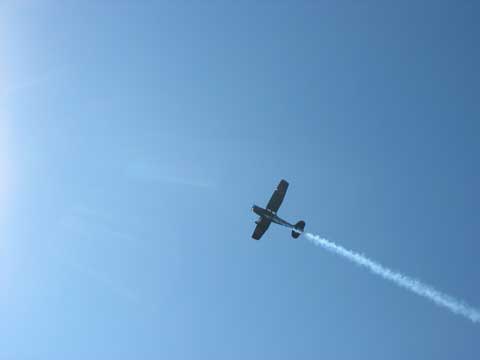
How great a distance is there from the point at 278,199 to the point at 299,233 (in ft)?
28.6

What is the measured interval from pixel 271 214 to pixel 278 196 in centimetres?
398

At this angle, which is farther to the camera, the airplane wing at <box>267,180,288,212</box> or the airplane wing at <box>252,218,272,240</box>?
the airplane wing at <box>252,218,272,240</box>

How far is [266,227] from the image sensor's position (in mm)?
108938

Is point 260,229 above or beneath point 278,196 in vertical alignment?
beneath

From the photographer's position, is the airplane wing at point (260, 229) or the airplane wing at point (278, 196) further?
the airplane wing at point (260, 229)

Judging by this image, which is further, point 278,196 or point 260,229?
point 260,229

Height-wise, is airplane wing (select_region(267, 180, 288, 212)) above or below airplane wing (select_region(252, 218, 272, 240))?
above

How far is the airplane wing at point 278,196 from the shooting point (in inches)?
4176

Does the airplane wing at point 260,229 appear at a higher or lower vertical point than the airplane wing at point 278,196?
lower

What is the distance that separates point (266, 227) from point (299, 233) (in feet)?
22.2

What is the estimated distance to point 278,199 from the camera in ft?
351

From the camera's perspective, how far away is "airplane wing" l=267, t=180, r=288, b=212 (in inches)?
4176

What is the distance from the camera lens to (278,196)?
106562 mm

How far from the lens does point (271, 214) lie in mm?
108000
